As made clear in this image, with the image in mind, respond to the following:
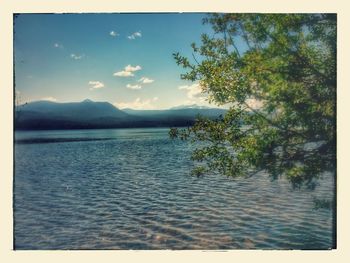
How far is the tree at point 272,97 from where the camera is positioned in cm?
977

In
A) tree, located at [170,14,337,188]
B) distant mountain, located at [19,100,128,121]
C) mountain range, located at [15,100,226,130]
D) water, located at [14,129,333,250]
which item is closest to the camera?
tree, located at [170,14,337,188]

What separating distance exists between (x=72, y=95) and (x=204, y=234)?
5.64m

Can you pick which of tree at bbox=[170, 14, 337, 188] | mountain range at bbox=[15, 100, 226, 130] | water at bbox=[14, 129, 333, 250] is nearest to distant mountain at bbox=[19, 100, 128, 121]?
mountain range at bbox=[15, 100, 226, 130]

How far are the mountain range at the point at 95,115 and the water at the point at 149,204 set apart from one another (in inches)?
14.5

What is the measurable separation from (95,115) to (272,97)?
5695 mm

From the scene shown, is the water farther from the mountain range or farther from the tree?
the tree

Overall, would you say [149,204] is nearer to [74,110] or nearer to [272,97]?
[74,110]

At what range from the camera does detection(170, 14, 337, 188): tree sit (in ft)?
32.0

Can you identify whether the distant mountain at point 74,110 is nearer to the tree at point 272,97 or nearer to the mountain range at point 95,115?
the mountain range at point 95,115

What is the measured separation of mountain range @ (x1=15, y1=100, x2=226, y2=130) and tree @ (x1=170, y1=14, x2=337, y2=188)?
646 mm

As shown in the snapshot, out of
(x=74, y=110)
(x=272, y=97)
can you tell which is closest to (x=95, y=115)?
(x=74, y=110)

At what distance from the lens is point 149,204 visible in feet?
36.3

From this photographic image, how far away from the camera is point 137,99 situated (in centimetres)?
1126
